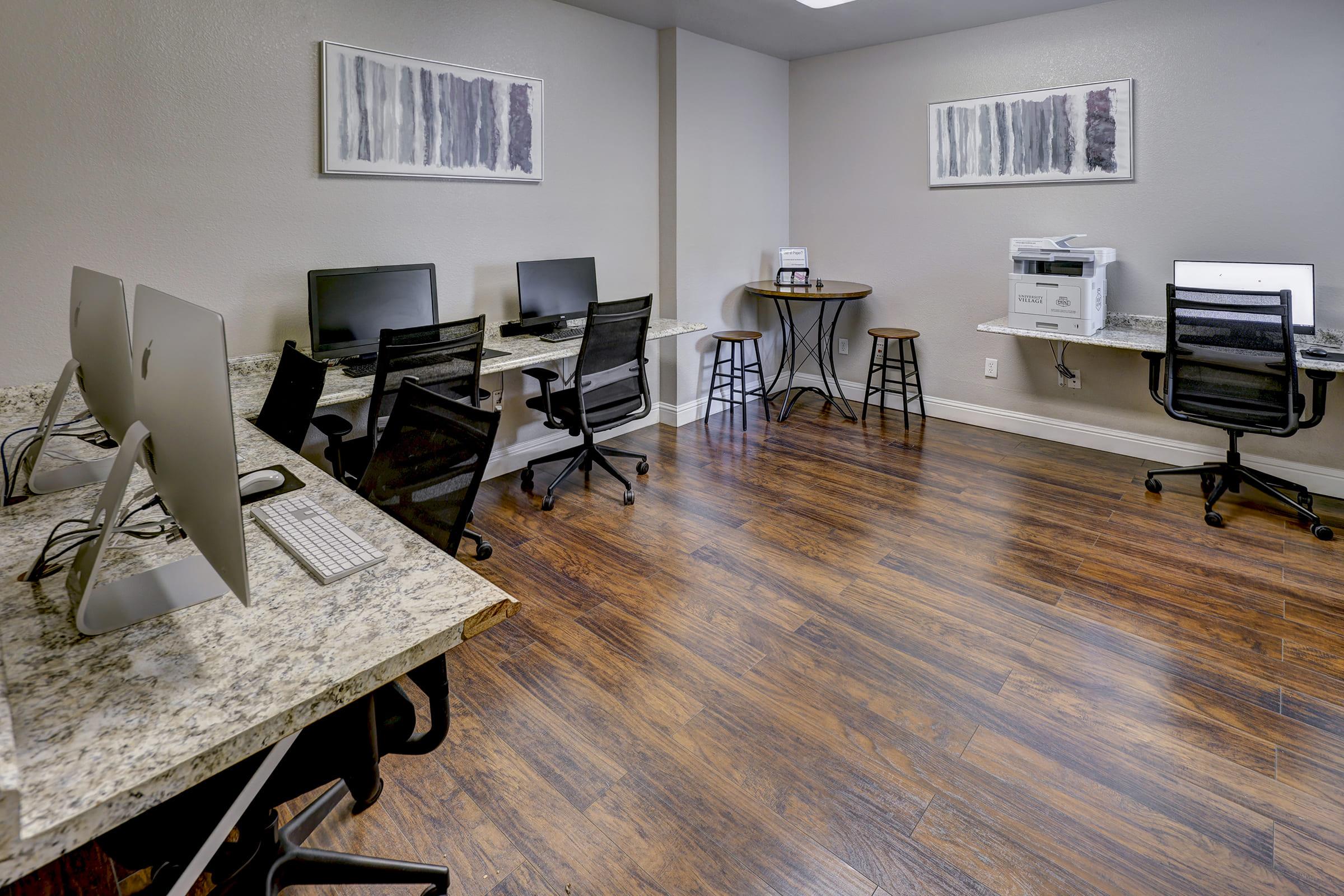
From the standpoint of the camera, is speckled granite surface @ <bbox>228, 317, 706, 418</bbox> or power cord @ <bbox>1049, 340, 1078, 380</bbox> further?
power cord @ <bbox>1049, 340, 1078, 380</bbox>

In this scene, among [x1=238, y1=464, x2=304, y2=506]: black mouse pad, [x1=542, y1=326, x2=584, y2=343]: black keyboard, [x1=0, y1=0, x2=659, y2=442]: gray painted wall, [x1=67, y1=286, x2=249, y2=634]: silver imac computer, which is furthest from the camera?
[x1=542, y1=326, x2=584, y2=343]: black keyboard

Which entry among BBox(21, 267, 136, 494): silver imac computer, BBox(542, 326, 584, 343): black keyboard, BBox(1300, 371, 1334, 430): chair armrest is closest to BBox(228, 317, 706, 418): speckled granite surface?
BBox(542, 326, 584, 343): black keyboard

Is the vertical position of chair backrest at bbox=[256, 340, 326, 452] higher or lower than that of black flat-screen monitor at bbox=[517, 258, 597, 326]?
lower

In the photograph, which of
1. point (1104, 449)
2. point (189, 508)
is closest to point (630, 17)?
point (1104, 449)

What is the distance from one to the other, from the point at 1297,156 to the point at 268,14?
4.71 meters

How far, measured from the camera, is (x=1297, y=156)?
349 cm

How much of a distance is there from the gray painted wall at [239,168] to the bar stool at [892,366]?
2.27 metres

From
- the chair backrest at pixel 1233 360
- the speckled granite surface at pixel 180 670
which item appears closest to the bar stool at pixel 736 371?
the chair backrest at pixel 1233 360

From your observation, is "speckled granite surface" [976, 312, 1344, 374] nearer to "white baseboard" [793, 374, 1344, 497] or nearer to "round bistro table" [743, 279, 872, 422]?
"white baseboard" [793, 374, 1344, 497]

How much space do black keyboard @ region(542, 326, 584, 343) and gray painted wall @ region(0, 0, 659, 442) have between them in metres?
0.30

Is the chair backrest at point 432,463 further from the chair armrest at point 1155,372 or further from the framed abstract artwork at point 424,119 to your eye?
the chair armrest at point 1155,372

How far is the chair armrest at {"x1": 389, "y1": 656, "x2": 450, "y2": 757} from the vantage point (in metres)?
1.34

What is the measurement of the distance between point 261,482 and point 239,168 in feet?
6.03

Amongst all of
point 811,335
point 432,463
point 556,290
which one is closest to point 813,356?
point 811,335
